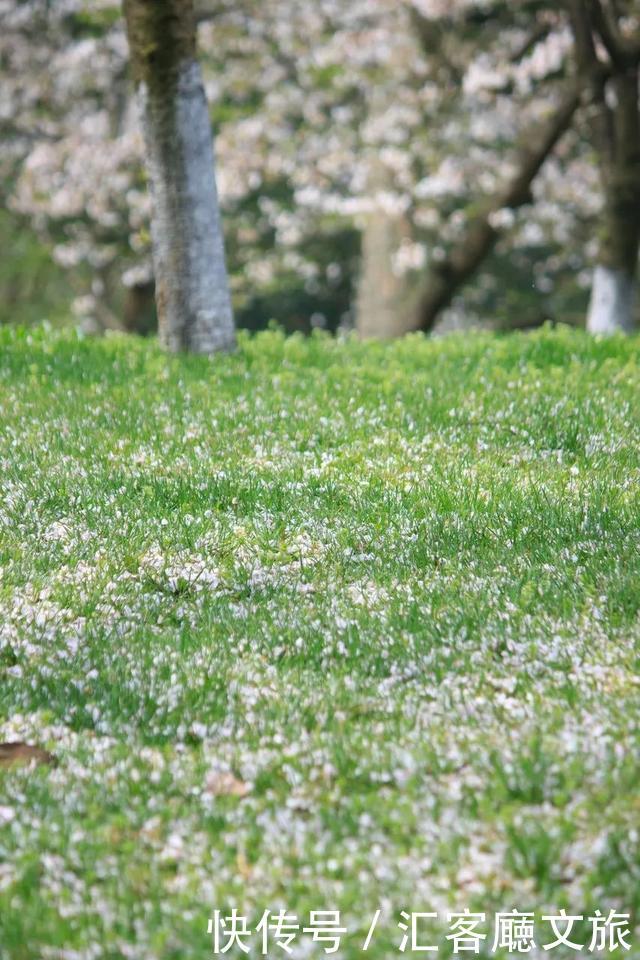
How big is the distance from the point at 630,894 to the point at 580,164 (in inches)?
1127

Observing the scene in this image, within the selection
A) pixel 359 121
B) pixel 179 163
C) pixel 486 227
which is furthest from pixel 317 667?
pixel 359 121

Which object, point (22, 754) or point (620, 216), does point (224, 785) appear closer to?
point (22, 754)

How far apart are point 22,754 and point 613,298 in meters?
17.5

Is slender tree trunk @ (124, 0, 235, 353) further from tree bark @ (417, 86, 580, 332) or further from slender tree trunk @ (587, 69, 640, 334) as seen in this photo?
tree bark @ (417, 86, 580, 332)

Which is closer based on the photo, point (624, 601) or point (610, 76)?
point (624, 601)

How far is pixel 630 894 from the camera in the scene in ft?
12.2

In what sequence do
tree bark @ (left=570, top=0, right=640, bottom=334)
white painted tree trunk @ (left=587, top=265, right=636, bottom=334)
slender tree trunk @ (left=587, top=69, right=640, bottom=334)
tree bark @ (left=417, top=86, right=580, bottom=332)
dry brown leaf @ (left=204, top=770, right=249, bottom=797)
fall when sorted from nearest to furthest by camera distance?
dry brown leaf @ (left=204, top=770, right=249, bottom=797) → tree bark @ (left=570, top=0, right=640, bottom=334) → slender tree trunk @ (left=587, top=69, right=640, bottom=334) → white painted tree trunk @ (left=587, top=265, right=636, bottom=334) → tree bark @ (left=417, top=86, right=580, bottom=332)

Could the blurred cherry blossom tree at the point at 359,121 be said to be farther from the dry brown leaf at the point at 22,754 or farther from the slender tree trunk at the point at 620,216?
the dry brown leaf at the point at 22,754

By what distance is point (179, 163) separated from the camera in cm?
1189

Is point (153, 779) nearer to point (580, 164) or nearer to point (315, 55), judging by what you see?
point (315, 55)

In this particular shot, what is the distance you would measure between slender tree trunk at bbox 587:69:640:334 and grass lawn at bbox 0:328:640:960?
35.8 ft

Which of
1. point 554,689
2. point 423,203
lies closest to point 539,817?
point 554,689

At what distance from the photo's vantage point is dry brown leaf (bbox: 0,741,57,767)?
473 cm

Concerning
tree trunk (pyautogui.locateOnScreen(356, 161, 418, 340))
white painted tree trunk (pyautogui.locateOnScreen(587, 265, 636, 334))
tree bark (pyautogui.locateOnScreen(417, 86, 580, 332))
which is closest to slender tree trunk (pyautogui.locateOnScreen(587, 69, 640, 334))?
white painted tree trunk (pyautogui.locateOnScreen(587, 265, 636, 334))
